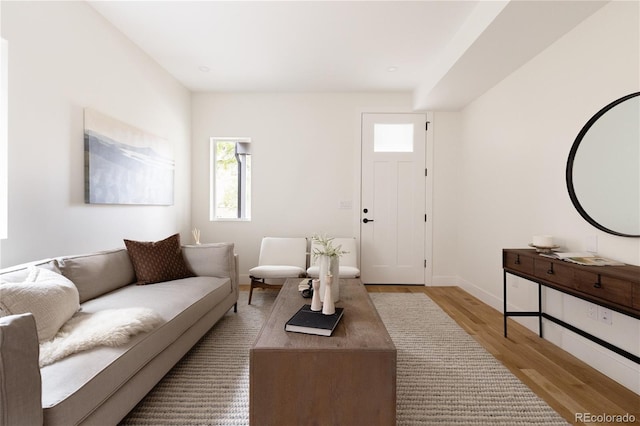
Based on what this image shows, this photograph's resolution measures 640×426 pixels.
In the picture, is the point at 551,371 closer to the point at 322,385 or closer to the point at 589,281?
the point at 589,281

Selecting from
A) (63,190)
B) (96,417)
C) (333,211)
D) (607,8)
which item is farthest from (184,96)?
(607,8)

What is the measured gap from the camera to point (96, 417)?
3.75ft

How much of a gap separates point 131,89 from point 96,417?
2779 mm

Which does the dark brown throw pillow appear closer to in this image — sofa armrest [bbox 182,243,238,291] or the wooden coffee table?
sofa armrest [bbox 182,243,238,291]

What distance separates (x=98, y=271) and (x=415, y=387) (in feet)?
7.05

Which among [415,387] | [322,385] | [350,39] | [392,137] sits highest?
[350,39]

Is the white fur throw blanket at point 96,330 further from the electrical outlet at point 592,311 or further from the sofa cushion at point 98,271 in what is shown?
the electrical outlet at point 592,311

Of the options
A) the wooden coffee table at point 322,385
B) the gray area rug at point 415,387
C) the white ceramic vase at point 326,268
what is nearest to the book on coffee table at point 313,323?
the wooden coffee table at point 322,385

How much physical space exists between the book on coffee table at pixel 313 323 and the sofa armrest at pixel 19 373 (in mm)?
891

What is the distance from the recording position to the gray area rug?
58.2 inches

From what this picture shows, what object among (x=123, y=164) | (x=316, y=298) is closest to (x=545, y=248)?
(x=316, y=298)

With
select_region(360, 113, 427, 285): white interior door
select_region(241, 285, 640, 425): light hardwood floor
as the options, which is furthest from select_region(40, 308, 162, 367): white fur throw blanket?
select_region(360, 113, 427, 285): white interior door

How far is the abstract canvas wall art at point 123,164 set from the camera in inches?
92.0

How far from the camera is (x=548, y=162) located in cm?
241
